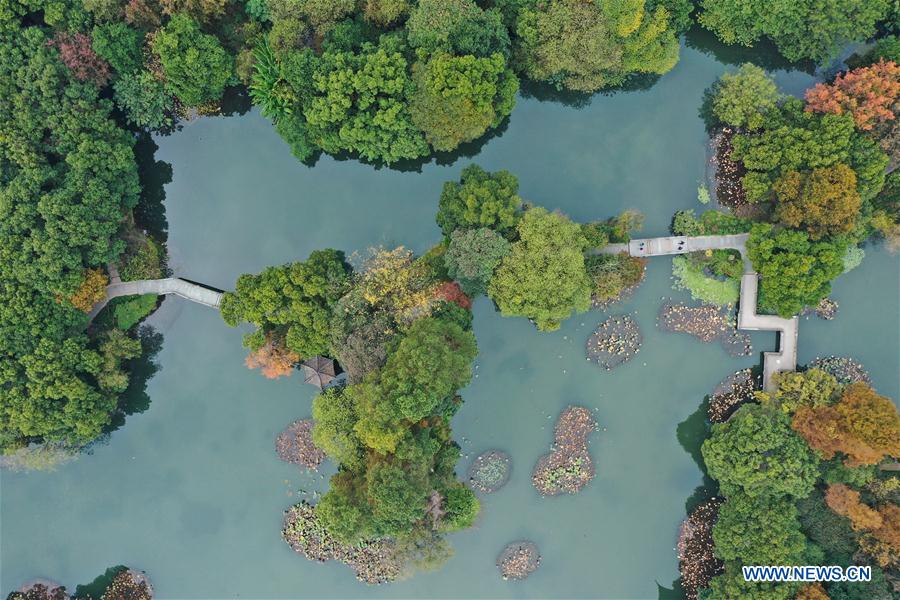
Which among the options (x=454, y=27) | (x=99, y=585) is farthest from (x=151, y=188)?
(x=99, y=585)

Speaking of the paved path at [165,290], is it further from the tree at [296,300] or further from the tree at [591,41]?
the tree at [591,41]

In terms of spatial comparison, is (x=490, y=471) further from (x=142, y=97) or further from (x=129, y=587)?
(x=142, y=97)

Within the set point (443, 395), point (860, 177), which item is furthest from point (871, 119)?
point (443, 395)

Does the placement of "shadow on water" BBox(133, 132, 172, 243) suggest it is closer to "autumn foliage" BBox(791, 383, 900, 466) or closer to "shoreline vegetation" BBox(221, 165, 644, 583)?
"shoreline vegetation" BBox(221, 165, 644, 583)

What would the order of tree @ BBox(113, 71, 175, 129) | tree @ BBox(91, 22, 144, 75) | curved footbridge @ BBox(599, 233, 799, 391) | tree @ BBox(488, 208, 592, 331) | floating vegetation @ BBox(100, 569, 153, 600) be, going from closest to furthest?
tree @ BBox(488, 208, 592, 331) → tree @ BBox(91, 22, 144, 75) → tree @ BBox(113, 71, 175, 129) → curved footbridge @ BBox(599, 233, 799, 391) → floating vegetation @ BBox(100, 569, 153, 600)

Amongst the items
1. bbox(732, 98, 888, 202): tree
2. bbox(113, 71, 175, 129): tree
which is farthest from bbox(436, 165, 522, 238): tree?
bbox(113, 71, 175, 129): tree

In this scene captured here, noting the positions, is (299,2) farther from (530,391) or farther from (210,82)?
(530,391)
